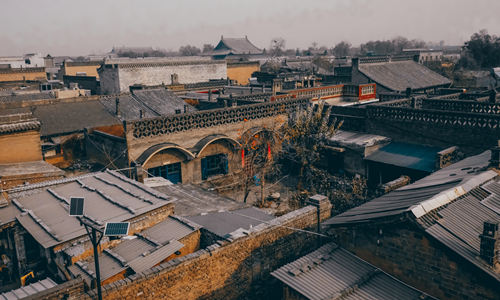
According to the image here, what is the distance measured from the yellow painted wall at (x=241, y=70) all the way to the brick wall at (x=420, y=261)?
56.8 m

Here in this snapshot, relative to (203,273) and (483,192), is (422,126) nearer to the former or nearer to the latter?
(483,192)

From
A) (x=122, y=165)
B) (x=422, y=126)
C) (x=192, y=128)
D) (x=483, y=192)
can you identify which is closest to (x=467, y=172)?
(x=483, y=192)

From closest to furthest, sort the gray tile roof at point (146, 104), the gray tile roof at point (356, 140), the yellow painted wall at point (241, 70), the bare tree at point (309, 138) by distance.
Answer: the gray tile roof at point (356, 140), the bare tree at point (309, 138), the gray tile roof at point (146, 104), the yellow painted wall at point (241, 70)

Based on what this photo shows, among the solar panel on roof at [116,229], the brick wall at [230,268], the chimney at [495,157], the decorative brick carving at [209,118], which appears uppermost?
the decorative brick carving at [209,118]

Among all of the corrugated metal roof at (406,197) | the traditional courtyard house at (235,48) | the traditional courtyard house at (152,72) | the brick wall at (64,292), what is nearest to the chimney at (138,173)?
the brick wall at (64,292)

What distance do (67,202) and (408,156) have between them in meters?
15.1

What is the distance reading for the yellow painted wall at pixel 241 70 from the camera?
66.0 m

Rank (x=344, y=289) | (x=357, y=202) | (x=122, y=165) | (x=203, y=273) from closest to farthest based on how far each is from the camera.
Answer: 1. (x=344, y=289)
2. (x=203, y=273)
3. (x=357, y=202)
4. (x=122, y=165)

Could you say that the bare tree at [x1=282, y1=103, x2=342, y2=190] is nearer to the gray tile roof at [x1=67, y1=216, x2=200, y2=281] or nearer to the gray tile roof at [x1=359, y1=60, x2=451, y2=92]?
the gray tile roof at [x1=67, y1=216, x2=200, y2=281]

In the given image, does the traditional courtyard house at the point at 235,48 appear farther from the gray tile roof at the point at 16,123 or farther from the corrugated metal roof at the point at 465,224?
the corrugated metal roof at the point at 465,224

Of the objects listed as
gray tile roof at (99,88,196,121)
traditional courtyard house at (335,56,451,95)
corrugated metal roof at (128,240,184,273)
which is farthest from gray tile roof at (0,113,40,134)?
traditional courtyard house at (335,56,451,95)

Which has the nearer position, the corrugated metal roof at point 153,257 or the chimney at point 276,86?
the corrugated metal roof at point 153,257

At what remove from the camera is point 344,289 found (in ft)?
31.3

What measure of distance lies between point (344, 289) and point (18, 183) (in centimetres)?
1318
